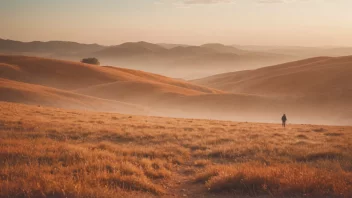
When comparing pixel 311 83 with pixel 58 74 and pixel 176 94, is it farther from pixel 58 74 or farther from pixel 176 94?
pixel 58 74

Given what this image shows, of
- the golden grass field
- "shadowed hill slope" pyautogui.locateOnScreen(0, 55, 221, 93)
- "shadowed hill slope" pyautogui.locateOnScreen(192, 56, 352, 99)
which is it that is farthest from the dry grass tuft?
"shadowed hill slope" pyautogui.locateOnScreen(0, 55, 221, 93)

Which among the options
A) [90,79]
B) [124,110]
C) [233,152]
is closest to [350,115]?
[124,110]

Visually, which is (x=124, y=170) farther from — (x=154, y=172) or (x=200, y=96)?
(x=200, y=96)

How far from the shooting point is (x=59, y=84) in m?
94.2

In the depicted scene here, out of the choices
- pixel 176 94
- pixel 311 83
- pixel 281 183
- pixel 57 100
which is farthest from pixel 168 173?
pixel 311 83

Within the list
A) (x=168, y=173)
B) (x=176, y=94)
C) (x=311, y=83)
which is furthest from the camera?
(x=311, y=83)

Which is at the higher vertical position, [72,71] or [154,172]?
[72,71]

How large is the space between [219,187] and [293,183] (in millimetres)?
1815

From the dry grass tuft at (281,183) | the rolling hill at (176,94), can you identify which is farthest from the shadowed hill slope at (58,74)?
the dry grass tuft at (281,183)

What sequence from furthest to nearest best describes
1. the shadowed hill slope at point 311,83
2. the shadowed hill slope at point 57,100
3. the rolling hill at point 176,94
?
the shadowed hill slope at point 311,83 < the rolling hill at point 176,94 < the shadowed hill slope at point 57,100

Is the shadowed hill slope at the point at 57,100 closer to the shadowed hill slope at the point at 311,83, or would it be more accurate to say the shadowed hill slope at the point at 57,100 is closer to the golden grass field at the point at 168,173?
the golden grass field at the point at 168,173

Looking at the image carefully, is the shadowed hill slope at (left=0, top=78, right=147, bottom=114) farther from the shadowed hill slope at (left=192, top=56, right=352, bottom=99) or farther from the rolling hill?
the shadowed hill slope at (left=192, top=56, right=352, bottom=99)

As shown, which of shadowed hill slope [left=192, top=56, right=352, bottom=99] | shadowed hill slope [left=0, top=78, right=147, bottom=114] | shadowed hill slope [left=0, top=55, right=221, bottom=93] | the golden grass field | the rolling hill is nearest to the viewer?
the golden grass field

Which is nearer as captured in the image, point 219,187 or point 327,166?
point 219,187
